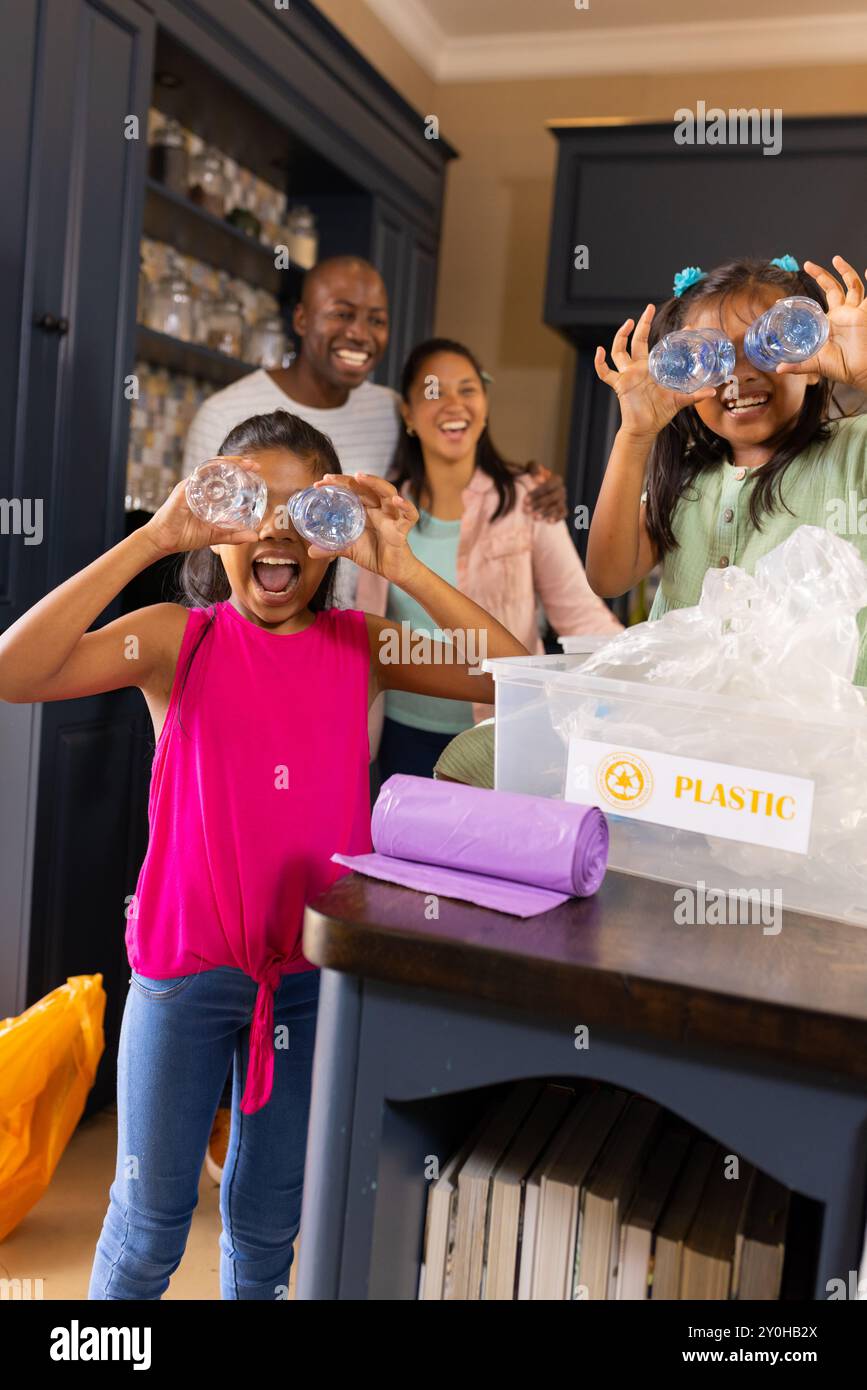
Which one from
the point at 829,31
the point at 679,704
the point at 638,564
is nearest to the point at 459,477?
the point at 638,564

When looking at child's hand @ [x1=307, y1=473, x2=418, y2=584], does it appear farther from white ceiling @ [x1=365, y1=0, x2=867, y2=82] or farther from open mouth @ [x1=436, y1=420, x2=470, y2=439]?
white ceiling @ [x1=365, y1=0, x2=867, y2=82]

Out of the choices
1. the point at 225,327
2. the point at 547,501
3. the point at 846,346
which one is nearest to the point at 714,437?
the point at 846,346

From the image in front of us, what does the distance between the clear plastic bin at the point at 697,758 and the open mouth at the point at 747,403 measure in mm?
397

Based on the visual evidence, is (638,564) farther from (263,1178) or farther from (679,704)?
(263,1178)

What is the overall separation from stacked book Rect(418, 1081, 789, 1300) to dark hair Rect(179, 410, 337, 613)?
0.70 metres

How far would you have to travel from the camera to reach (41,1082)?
2006mm

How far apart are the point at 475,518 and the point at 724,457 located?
1.04 metres

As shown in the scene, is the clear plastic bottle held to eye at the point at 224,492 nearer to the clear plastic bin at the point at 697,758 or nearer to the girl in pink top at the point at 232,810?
the girl in pink top at the point at 232,810

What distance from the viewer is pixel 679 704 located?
908 millimetres

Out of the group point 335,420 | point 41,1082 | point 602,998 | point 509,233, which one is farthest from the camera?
point 509,233

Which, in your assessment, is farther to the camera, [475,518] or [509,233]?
[509,233]

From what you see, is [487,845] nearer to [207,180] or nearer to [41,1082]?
[41,1082]

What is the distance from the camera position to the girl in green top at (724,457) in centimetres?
120

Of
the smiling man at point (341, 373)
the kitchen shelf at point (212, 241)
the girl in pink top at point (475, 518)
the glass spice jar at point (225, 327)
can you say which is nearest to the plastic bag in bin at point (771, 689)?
the girl in pink top at point (475, 518)
